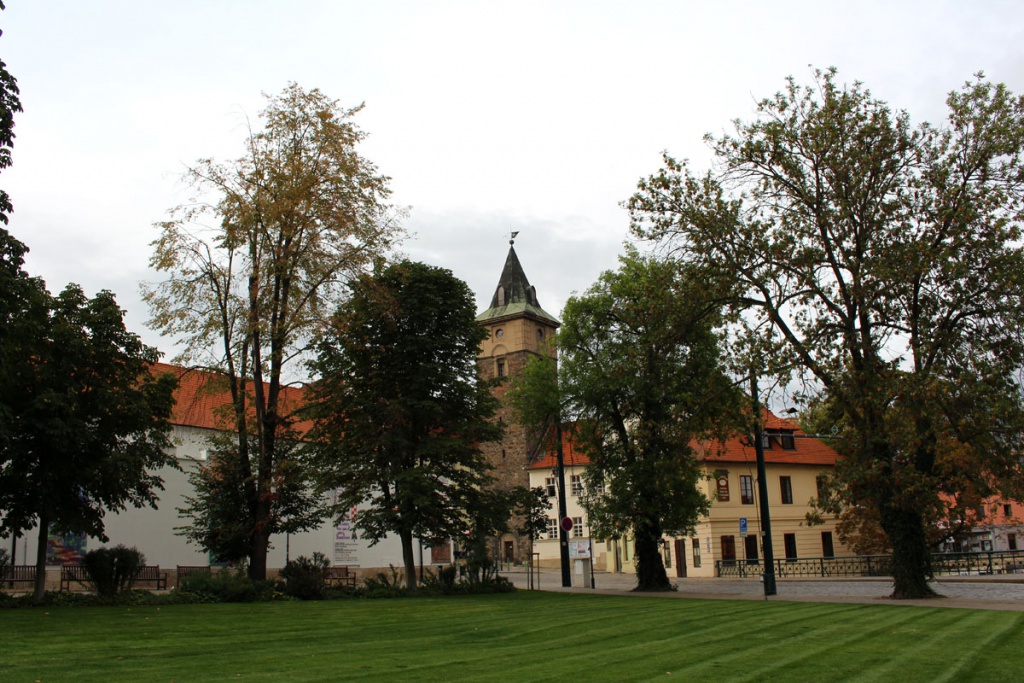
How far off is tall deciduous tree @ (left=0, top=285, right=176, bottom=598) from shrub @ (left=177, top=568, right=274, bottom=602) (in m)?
2.53

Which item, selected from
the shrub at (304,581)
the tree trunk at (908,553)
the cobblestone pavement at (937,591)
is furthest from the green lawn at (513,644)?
the shrub at (304,581)

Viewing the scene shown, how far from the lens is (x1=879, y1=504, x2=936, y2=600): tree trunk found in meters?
22.6

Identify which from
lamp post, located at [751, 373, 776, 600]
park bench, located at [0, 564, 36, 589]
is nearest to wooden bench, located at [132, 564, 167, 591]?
park bench, located at [0, 564, 36, 589]

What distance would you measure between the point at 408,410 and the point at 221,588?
850cm

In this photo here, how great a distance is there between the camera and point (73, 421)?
21.0m

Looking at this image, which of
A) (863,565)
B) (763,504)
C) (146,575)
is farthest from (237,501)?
(863,565)

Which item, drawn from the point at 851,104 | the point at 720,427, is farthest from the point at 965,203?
the point at 720,427

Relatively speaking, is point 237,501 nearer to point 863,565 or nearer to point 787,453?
point 863,565

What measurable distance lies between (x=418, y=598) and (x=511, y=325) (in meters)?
66.7

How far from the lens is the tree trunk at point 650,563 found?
105ft

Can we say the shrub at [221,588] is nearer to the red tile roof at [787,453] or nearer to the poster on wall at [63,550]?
the poster on wall at [63,550]

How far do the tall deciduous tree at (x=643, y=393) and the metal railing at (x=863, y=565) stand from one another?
344 inches

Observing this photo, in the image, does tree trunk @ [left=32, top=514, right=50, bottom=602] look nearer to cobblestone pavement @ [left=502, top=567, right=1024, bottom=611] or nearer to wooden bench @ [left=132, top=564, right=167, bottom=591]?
wooden bench @ [left=132, top=564, right=167, bottom=591]

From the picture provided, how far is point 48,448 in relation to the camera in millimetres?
21250
